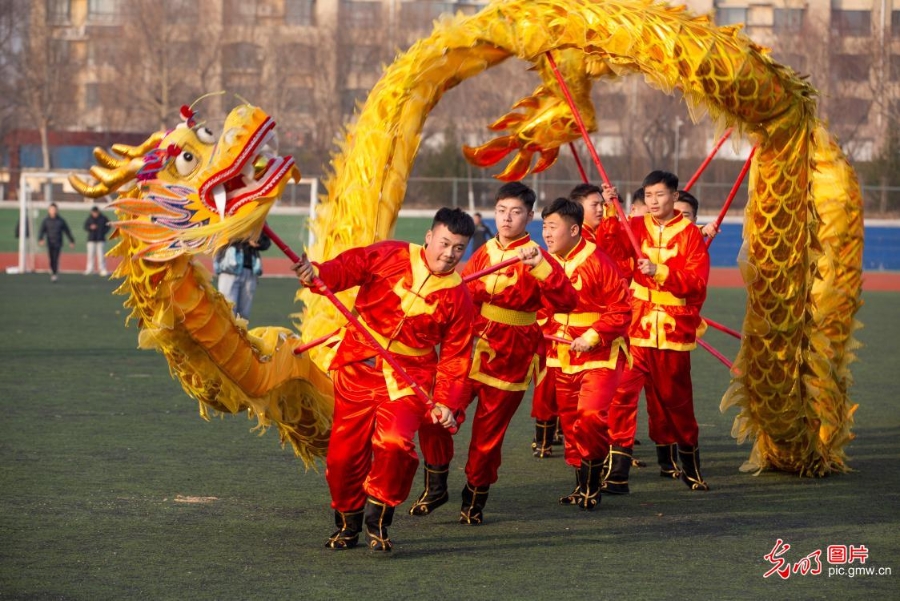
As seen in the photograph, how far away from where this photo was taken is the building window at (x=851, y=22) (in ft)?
101

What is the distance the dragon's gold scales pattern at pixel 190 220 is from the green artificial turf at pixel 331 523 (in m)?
0.81

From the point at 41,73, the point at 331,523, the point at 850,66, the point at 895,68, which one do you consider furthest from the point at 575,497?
the point at 41,73

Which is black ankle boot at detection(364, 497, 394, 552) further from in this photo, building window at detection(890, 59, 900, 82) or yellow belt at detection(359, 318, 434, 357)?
building window at detection(890, 59, 900, 82)

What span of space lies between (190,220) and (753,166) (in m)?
3.19

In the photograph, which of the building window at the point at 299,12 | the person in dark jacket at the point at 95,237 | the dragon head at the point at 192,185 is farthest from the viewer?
the building window at the point at 299,12

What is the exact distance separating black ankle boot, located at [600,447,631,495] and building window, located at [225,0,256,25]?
33.1 meters

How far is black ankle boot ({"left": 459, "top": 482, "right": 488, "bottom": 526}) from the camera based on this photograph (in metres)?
6.57

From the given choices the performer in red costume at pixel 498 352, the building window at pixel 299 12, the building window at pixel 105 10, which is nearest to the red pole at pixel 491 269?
the performer in red costume at pixel 498 352

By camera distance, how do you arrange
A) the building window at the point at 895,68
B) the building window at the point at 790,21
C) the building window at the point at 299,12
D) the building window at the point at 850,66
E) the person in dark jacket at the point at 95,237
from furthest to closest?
the building window at the point at 299,12, the building window at the point at 790,21, the building window at the point at 850,66, the building window at the point at 895,68, the person in dark jacket at the point at 95,237

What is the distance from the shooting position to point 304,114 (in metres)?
39.6

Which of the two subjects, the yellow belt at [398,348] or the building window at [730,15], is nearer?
the yellow belt at [398,348]

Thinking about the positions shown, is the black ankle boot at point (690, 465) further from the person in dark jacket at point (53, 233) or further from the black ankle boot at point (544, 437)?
the person in dark jacket at point (53, 233)

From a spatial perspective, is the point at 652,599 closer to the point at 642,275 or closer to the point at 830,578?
the point at 830,578

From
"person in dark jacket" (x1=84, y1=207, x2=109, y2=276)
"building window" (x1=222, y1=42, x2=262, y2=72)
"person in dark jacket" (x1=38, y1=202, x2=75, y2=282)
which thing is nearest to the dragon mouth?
"person in dark jacket" (x1=84, y1=207, x2=109, y2=276)
